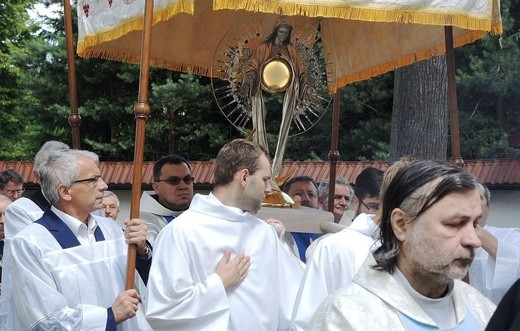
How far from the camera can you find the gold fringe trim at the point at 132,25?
17.7 feet

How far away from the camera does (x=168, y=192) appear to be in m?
6.46

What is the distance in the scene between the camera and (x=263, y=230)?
17.5ft

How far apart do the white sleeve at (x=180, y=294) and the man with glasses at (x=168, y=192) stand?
131 centimetres

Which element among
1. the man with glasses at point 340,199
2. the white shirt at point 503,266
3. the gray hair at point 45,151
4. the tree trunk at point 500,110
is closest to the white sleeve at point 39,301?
the gray hair at point 45,151

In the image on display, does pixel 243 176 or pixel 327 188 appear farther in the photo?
pixel 327 188

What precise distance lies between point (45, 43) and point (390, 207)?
2004 cm

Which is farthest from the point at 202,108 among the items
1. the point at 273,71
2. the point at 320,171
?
the point at 273,71

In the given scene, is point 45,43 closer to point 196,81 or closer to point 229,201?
point 196,81

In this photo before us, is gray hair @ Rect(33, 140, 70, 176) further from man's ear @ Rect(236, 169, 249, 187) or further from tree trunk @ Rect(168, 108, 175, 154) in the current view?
tree trunk @ Rect(168, 108, 175, 154)

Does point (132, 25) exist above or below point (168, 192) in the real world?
above

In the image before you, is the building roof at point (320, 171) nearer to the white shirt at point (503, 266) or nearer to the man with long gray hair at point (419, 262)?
the white shirt at point (503, 266)

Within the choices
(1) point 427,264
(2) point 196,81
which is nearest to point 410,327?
(1) point 427,264

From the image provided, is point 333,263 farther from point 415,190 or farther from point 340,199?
point 340,199

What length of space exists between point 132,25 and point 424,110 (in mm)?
4208
